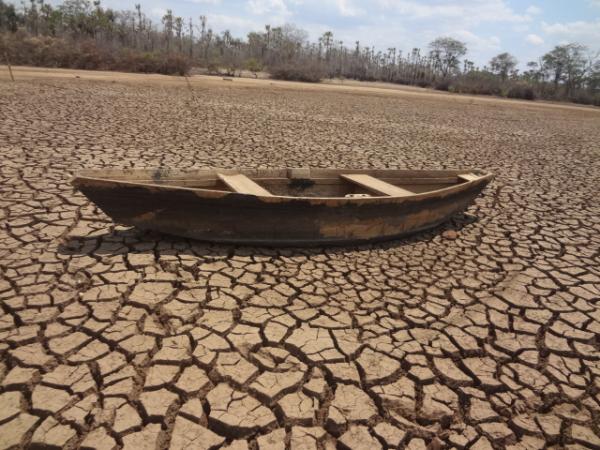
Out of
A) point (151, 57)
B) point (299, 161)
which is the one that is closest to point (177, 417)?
point (299, 161)

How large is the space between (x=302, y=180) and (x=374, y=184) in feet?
2.74

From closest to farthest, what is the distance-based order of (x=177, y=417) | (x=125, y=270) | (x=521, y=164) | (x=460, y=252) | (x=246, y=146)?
(x=177, y=417), (x=125, y=270), (x=460, y=252), (x=246, y=146), (x=521, y=164)

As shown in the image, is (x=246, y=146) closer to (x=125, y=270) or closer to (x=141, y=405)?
(x=125, y=270)

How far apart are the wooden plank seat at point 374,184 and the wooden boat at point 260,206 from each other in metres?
0.01

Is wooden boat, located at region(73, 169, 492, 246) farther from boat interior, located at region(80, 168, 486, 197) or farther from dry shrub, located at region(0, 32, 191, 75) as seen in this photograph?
dry shrub, located at region(0, 32, 191, 75)

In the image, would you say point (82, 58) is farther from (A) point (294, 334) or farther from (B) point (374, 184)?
(A) point (294, 334)

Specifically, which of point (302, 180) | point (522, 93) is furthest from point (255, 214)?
point (522, 93)

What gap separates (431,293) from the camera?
337 cm

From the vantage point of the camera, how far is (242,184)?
4.01 metres

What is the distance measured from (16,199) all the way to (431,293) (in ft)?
14.9

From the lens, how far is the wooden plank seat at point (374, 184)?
4352 mm

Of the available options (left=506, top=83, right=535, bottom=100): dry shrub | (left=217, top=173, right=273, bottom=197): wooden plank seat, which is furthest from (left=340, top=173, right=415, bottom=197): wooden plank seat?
(left=506, top=83, right=535, bottom=100): dry shrub

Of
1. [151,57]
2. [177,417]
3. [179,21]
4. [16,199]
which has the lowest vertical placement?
[177,417]

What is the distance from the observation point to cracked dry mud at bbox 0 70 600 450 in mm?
2062
